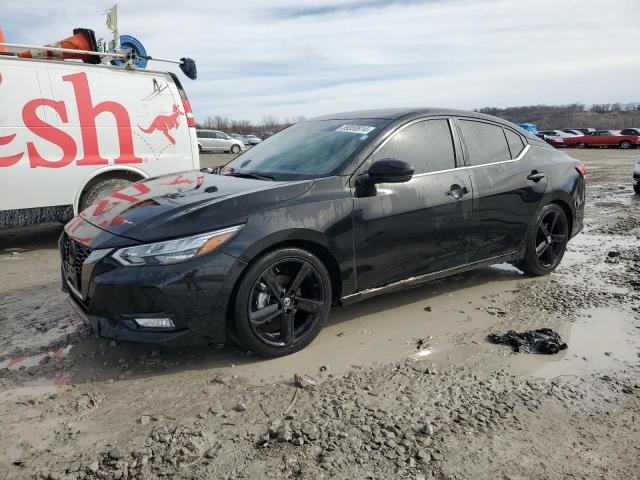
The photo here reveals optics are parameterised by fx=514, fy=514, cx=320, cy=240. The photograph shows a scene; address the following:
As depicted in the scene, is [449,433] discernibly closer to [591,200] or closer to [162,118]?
[162,118]

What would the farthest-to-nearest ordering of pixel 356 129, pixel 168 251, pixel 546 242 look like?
pixel 546 242 → pixel 356 129 → pixel 168 251

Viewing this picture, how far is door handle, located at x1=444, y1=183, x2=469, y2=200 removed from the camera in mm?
4122

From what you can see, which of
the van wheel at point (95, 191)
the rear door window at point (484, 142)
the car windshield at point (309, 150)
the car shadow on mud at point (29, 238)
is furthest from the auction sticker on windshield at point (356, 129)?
the car shadow on mud at point (29, 238)

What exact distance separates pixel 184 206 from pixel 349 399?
1525mm

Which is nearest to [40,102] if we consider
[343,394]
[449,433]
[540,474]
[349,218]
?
[349,218]

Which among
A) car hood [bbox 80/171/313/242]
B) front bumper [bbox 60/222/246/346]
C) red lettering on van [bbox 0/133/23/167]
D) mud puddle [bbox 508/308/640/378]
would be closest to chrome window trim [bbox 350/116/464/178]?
car hood [bbox 80/171/313/242]

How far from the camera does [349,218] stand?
3549mm

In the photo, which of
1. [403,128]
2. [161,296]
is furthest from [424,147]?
[161,296]

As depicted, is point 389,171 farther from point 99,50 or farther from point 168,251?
point 99,50

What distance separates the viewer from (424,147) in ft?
13.6

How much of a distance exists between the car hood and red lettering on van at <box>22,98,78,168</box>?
105 inches

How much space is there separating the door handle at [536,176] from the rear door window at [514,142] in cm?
23

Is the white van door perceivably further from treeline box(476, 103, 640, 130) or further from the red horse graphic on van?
treeline box(476, 103, 640, 130)

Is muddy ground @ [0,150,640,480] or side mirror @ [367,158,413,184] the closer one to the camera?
muddy ground @ [0,150,640,480]
